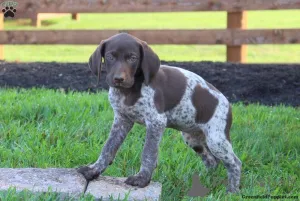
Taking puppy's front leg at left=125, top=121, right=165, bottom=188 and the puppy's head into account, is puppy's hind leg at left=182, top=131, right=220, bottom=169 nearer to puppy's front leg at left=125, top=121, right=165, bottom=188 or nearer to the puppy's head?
puppy's front leg at left=125, top=121, right=165, bottom=188

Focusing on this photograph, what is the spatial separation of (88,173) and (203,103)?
1.01 m

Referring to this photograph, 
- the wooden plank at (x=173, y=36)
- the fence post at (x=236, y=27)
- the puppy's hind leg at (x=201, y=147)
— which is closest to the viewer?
the puppy's hind leg at (x=201, y=147)

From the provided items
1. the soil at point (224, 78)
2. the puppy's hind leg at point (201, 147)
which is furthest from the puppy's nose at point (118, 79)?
the soil at point (224, 78)

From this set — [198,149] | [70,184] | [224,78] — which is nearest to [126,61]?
[70,184]

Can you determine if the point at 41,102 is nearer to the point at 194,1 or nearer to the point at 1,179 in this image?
the point at 1,179

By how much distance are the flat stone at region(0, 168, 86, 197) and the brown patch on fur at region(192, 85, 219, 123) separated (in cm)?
100

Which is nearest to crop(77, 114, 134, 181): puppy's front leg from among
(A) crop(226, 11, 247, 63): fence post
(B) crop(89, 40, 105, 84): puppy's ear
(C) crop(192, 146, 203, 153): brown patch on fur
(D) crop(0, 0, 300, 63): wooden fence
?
(B) crop(89, 40, 105, 84): puppy's ear

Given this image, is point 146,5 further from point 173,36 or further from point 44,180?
point 44,180

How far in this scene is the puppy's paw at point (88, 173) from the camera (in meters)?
4.50

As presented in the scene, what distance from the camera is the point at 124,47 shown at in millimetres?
4223

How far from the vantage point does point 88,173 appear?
14.8 ft

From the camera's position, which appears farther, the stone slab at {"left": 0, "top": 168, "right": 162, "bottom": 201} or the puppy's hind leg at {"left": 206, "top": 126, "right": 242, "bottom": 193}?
the puppy's hind leg at {"left": 206, "top": 126, "right": 242, "bottom": 193}

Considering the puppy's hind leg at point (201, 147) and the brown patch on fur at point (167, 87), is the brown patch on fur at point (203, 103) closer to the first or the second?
the brown patch on fur at point (167, 87)

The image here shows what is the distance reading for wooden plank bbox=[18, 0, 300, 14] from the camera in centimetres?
1093
